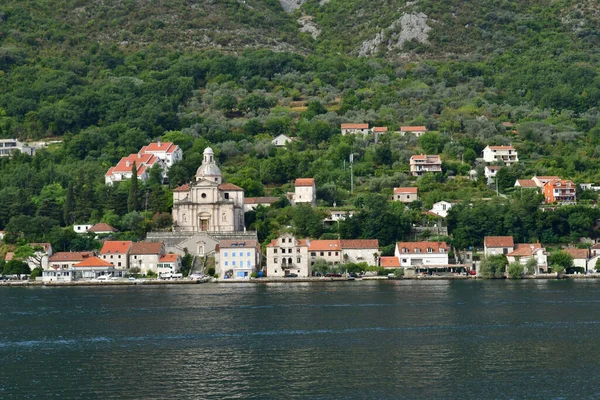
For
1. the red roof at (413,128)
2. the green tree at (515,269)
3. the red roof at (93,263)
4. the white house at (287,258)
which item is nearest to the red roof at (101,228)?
the red roof at (93,263)

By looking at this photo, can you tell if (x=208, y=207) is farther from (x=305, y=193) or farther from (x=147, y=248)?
(x=147, y=248)

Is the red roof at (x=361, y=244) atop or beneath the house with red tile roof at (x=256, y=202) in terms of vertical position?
beneath

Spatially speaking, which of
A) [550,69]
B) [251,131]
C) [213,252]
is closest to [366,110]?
[251,131]

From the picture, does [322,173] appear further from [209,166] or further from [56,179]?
[56,179]

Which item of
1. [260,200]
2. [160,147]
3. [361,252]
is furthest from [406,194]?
[160,147]

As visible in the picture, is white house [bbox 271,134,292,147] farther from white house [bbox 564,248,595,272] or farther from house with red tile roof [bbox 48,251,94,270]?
white house [bbox 564,248,595,272]

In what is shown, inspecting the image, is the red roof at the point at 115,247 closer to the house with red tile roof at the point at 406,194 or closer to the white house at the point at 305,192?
the white house at the point at 305,192
